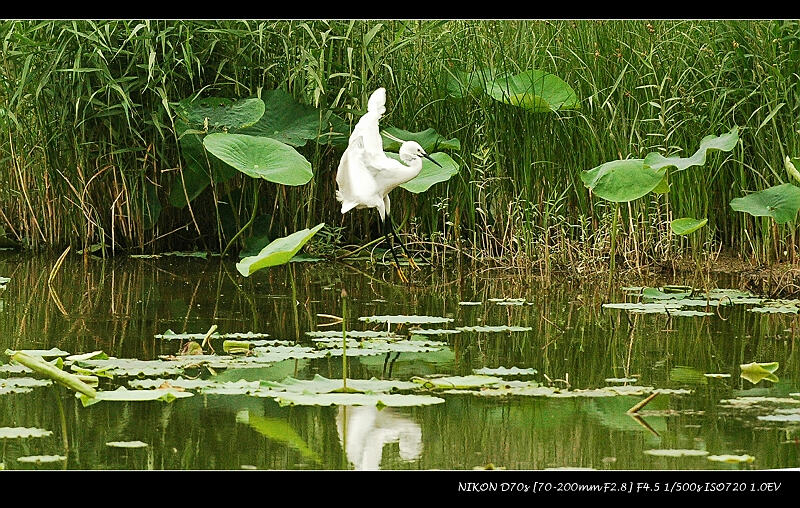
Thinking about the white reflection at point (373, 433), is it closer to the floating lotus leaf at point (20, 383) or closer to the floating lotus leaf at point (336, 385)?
the floating lotus leaf at point (336, 385)

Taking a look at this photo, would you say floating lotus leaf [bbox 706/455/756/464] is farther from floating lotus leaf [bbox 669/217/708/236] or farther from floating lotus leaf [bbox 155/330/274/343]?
floating lotus leaf [bbox 669/217/708/236]

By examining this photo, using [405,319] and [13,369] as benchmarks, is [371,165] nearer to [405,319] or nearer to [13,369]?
[405,319]

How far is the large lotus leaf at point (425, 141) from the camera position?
20.0 feet

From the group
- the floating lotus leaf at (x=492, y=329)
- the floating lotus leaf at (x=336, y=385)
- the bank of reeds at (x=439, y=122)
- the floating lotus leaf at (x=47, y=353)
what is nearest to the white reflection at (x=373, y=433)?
the floating lotus leaf at (x=336, y=385)

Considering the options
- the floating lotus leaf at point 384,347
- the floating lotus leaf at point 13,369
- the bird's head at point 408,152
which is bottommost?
the floating lotus leaf at point 13,369

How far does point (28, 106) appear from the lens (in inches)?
260

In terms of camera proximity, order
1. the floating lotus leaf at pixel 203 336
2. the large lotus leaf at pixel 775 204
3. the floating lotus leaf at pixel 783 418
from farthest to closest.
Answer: the large lotus leaf at pixel 775 204 → the floating lotus leaf at pixel 203 336 → the floating lotus leaf at pixel 783 418

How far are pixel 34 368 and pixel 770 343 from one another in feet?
7.73

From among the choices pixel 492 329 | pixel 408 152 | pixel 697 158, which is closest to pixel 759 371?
pixel 492 329

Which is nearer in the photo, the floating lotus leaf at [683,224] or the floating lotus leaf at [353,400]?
the floating lotus leaf at [353,400]

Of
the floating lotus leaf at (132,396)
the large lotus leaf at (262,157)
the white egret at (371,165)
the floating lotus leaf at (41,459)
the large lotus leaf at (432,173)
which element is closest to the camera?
the floating lotus leaf at (41,459)

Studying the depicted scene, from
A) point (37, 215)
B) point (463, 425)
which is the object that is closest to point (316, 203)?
point (37, 215)

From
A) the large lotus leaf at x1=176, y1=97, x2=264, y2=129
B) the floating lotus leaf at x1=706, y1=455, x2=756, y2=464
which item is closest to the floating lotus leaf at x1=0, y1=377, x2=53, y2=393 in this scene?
the floating lotus leaf at x1=706, y1=455, x2=756, y2=464

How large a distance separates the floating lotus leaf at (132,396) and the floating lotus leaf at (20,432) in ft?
0.80
